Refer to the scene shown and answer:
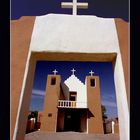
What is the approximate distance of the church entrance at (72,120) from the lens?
66.0ft

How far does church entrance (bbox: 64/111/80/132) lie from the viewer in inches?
792

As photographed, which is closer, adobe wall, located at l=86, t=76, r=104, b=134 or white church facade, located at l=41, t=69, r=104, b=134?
adobe wall, located at l=86, t=76, r=104, b=134

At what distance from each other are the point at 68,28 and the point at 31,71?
3.52 feet

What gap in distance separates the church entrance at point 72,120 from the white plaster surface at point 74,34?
15.6 m

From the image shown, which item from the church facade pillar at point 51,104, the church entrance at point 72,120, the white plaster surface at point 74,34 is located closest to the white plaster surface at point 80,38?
the white plaster surface at point 74,34

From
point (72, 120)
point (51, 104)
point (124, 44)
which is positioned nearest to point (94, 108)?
point (72, 120)

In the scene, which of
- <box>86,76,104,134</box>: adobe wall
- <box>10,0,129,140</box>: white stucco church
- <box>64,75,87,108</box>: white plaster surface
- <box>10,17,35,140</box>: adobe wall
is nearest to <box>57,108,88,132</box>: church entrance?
<box>86,76,104,134</box>: adobe wall

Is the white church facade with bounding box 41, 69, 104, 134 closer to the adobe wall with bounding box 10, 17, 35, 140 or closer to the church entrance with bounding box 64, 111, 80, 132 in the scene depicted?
the church entrance with bounding box 64, 111, 80, 132

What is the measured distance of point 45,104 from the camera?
18578 mm

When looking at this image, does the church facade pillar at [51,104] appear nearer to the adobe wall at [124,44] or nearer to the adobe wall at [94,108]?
the adobe wall at [94,108]

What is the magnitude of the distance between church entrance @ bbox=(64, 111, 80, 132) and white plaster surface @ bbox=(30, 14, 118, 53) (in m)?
15.6
